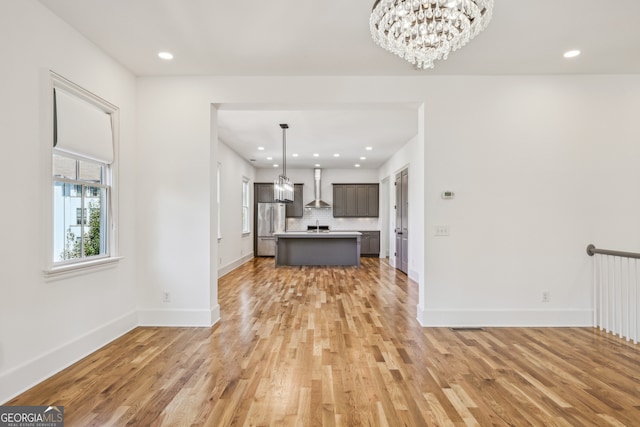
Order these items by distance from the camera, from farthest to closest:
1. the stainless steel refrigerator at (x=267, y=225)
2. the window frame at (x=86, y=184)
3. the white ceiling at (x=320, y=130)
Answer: the stainless steel refrigerator at (x=267, y=225) < the white ceiling at (x=320, y=130) < the window frame at (x=86, y=184)

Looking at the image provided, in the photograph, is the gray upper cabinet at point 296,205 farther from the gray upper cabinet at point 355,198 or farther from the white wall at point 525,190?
the white wall at point 525,190

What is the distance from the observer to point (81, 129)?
280 centimetres

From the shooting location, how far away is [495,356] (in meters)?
2.83

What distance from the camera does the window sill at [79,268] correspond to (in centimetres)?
248

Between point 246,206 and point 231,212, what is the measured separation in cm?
174

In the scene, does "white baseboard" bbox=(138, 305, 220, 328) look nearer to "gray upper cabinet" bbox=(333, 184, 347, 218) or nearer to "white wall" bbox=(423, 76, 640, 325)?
"white wall" bbox=(423, 76, 640, 325)

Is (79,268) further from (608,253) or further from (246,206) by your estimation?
(246,206)

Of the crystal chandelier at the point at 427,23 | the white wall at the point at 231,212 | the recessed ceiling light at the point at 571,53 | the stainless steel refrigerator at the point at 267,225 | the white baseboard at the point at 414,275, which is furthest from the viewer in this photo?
the stainless steel refrigerator at the point at 267,225

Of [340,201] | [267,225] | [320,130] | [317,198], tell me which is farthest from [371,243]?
[320,130]

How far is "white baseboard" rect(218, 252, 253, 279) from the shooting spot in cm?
674

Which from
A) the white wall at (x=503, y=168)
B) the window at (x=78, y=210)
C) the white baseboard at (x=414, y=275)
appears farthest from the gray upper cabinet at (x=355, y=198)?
the window at (x=78, y=210)

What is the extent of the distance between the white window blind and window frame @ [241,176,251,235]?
18.9 ft

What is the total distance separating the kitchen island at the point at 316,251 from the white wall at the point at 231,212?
109 cm

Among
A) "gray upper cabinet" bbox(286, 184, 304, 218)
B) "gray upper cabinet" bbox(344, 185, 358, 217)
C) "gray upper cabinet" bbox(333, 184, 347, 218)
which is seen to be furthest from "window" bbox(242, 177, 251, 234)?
"gray upper cabinet" bbox(344, 185, 358, 217)
